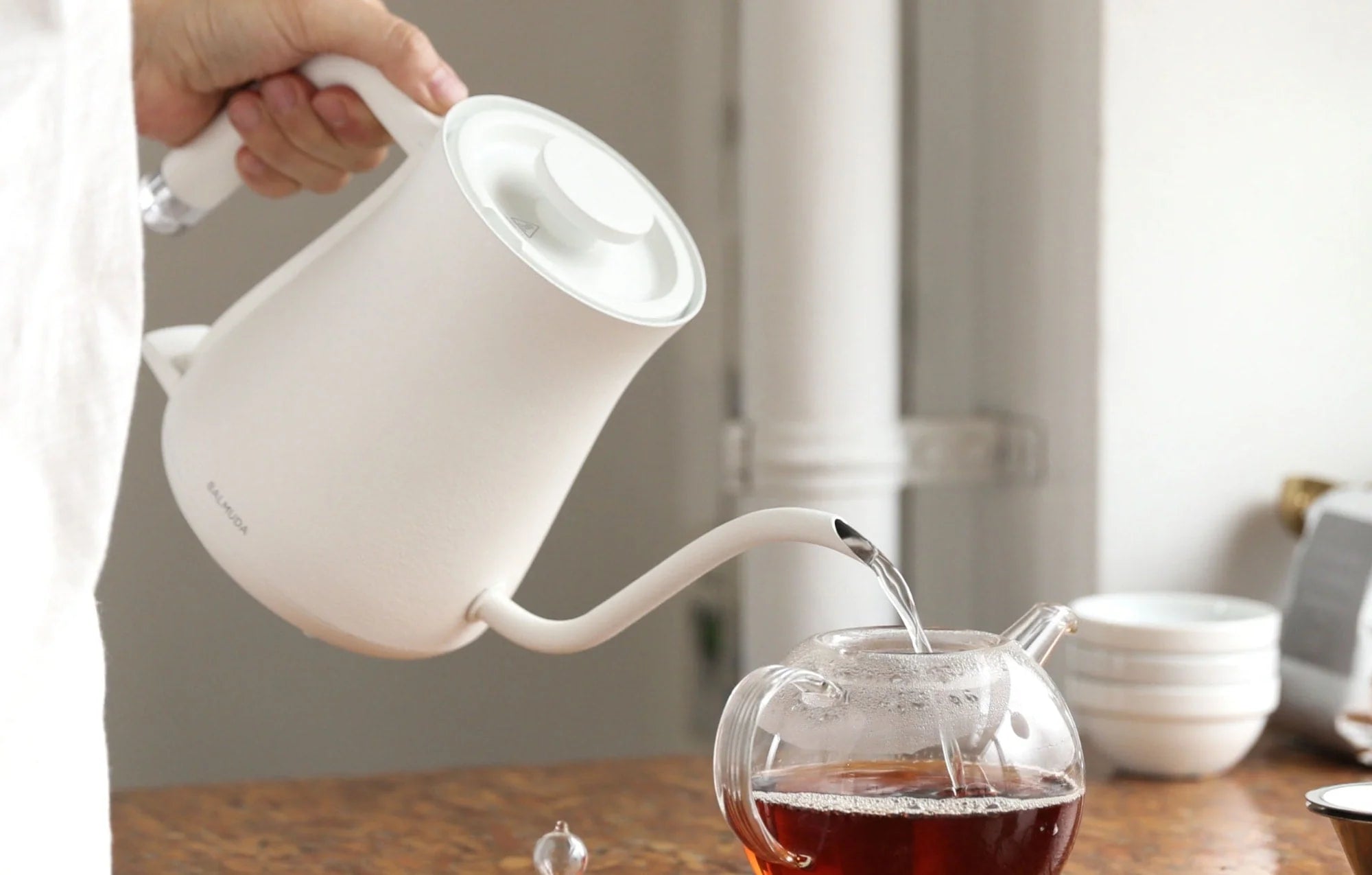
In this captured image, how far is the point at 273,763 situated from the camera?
1.81 meters

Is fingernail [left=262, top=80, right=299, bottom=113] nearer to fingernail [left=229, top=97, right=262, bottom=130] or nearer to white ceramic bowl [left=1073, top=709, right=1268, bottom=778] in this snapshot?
fingernail [left=229, top=97, right=262, bottom=130]

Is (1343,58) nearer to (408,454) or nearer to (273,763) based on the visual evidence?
(408,454)

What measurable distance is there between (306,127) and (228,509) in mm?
257

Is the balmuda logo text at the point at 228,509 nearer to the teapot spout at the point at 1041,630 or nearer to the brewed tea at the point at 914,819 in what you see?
the brewed tea at the point at 914,819

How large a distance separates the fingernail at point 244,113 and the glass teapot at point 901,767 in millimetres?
412

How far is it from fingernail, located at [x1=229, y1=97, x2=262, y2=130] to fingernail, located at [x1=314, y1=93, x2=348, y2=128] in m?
0.04

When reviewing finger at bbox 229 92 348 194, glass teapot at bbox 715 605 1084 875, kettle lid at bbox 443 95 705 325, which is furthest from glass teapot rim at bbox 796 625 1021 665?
finger at bbox 229 92 348 194

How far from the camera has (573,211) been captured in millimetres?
629

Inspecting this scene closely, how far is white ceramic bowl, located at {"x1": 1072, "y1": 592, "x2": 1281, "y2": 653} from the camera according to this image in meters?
1.05

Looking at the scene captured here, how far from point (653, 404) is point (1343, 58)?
33.9 inches

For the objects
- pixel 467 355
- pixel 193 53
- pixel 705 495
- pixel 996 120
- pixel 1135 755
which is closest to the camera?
pixel 467 355

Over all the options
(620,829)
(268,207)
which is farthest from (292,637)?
(620,829)

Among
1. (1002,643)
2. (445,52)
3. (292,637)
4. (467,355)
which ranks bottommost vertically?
(292,637)

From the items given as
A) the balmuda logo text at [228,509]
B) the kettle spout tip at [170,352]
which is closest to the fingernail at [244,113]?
the kettle spout tip at [170,352]
